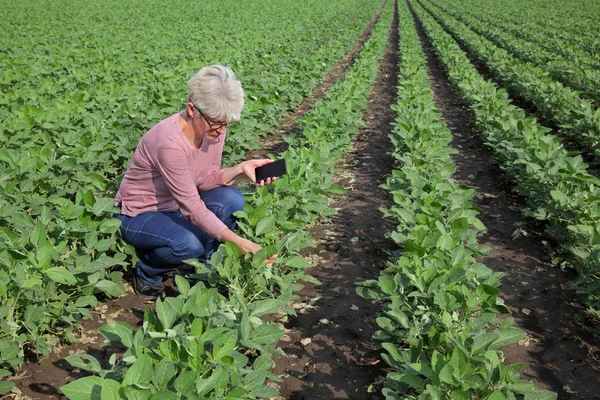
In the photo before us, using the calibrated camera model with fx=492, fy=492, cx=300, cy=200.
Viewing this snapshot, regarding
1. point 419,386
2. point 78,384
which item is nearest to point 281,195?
point 419,386

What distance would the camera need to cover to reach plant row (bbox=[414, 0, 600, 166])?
618cm

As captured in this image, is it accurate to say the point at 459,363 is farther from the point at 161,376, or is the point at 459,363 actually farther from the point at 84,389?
the point at 84,389

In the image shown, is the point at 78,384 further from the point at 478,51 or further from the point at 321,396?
the point at 478,51

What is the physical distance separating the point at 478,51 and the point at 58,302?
13.5m

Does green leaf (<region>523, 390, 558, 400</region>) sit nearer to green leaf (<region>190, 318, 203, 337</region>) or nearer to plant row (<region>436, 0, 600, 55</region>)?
green leaf (<region>190, 318, 203, 337</region>)

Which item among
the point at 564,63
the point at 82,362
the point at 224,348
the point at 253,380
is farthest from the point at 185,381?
the point at 564,63

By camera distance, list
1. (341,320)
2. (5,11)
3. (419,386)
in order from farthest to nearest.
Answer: (5,11)
(341,320)
(419,386)

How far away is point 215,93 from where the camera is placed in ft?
8.80

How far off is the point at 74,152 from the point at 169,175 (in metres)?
1.59

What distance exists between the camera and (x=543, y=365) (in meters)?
2.82

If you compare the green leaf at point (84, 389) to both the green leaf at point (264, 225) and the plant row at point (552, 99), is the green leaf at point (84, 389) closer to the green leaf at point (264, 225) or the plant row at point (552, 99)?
the green leaf at point (264, 225)

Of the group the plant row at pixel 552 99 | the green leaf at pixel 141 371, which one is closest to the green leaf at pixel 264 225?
the green leaf at pixel 141 371

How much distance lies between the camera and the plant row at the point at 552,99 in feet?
A: 20.3

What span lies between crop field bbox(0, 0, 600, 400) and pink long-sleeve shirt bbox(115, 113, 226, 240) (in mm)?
210
